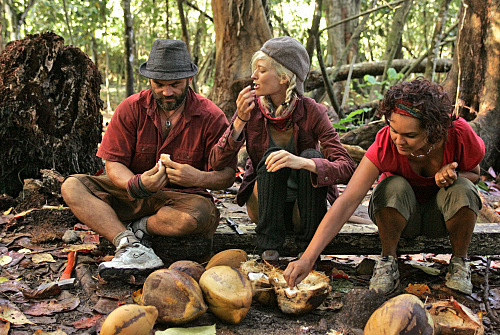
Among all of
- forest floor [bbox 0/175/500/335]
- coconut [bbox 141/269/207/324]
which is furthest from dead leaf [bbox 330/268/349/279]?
coconut [bbox 141/269/207/324]

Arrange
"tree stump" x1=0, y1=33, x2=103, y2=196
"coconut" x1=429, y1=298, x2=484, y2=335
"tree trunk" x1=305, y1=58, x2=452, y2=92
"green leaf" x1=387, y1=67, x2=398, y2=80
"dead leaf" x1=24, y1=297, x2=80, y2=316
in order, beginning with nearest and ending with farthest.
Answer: "coconut" x1=429, y1=298, x2=484, y2=335 → "dead leaf" x1=24, y1=297, x2=80, y2=316 → "tree stump" x1=0, y1=33, x2=103, y2=196 → "green leaf" x1=387, y1=67, x2=398, y2=80 → "tree trunk" x1=305, y1=58, x2=452, y2=92

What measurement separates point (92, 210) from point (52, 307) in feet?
2.28

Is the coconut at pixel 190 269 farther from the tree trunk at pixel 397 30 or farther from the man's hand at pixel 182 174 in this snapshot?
the tree trunk at pixel 397 30

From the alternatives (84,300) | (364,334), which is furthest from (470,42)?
(84,300)

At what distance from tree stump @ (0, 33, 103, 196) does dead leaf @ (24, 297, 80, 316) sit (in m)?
1.86

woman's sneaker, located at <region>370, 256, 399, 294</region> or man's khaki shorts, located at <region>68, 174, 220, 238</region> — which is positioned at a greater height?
man's khaki shorts, located at <region>68, 174, 220, 238</region>

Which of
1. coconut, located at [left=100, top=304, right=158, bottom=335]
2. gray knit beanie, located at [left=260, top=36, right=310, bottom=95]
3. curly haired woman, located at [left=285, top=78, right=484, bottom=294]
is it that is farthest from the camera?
gray knit beanie, located at [left=260, top=36, right=310, bottom=95]

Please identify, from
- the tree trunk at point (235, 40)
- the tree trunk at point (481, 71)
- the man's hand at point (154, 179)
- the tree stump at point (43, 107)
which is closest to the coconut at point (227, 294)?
the man's hand at point (154, 179)

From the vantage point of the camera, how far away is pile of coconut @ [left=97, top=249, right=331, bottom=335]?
210 centimetres

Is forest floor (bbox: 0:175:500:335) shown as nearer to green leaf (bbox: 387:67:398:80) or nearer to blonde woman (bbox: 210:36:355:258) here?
blonde woman (bbox: 210:36:355:258)

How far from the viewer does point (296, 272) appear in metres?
2.40

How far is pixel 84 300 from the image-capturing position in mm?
2660

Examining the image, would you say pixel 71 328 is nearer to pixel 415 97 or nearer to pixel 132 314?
pixel 132 314

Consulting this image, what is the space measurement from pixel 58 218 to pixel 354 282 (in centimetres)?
231
